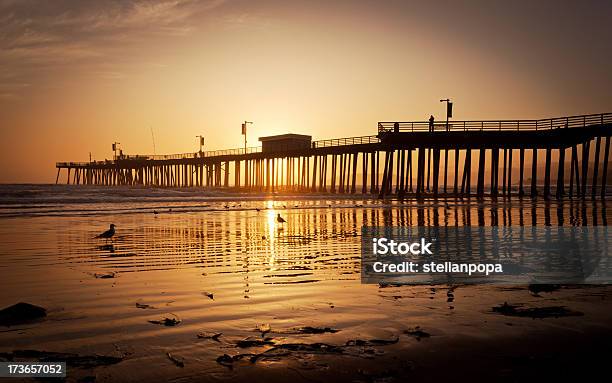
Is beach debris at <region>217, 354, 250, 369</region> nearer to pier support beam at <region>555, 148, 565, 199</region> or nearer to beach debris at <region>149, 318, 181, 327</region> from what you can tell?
beach debris at <region>149, 318, 181, 327</region>

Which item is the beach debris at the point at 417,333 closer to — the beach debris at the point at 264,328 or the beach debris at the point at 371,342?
the beach debris at the point at 371,342

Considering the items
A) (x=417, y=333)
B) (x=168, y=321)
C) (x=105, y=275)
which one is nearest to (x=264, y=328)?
(x=168, y=321)

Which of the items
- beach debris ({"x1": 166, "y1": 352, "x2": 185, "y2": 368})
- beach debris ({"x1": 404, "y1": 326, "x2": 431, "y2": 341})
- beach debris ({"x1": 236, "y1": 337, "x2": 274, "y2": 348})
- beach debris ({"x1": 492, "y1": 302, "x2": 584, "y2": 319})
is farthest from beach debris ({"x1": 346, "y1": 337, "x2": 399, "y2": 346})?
beach debris ({"x1": 492, "y1": 302, "x2": 584, "y2": 319})

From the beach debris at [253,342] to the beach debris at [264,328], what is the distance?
13 centimetres

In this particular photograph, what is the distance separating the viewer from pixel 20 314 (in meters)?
5.00

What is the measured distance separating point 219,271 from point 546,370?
18.7 feet

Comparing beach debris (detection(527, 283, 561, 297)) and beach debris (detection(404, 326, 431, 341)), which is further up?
beach debris (detection(527, 283, 561, 297))

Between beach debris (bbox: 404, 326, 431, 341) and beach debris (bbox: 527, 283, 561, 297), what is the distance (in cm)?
231

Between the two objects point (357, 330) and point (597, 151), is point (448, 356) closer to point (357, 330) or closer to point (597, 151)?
point (357, 330)

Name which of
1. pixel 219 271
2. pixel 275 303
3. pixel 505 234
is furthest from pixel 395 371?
pixel 505 234

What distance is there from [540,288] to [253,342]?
4.13 m

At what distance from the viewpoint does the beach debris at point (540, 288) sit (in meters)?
6.12

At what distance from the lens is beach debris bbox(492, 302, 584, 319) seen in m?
4.97

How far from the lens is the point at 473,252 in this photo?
9.83 meters
